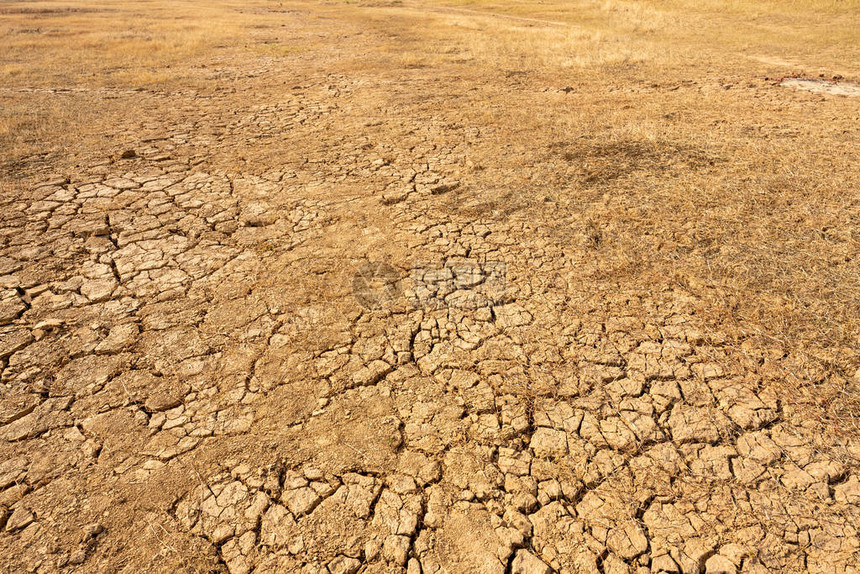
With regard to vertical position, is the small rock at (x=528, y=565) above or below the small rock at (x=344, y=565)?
above

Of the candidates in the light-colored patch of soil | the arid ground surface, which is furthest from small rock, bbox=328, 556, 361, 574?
the light-colored patch of soil

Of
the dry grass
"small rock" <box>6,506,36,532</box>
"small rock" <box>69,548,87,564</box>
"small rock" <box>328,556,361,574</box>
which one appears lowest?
"small rock" <box>6,506,36,532</box>

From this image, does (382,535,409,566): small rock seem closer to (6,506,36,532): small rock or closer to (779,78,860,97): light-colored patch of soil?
(6,506,36,532): small rock

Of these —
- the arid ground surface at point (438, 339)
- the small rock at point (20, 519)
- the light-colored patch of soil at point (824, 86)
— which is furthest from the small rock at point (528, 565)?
the light-colored patch of soil at point (824, 86)

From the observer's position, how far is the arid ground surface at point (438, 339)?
2.00 meters

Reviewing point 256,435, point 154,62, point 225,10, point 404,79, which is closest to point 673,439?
point 256,435

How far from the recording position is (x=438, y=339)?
9.73 feet

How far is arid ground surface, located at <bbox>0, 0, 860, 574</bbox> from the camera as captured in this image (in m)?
2.00

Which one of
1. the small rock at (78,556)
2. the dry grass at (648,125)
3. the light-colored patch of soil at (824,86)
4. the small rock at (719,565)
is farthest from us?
the light-colored patch of soil at (824,86)

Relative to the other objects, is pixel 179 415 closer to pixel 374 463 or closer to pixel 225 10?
pixel 374 463

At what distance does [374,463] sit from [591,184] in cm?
350

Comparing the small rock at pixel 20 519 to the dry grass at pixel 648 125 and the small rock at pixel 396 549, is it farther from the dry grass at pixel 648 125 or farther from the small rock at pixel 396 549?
the dry grass at pixel 648 125

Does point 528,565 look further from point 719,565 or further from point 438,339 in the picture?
point 438,339

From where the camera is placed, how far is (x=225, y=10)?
2033 centimetres
